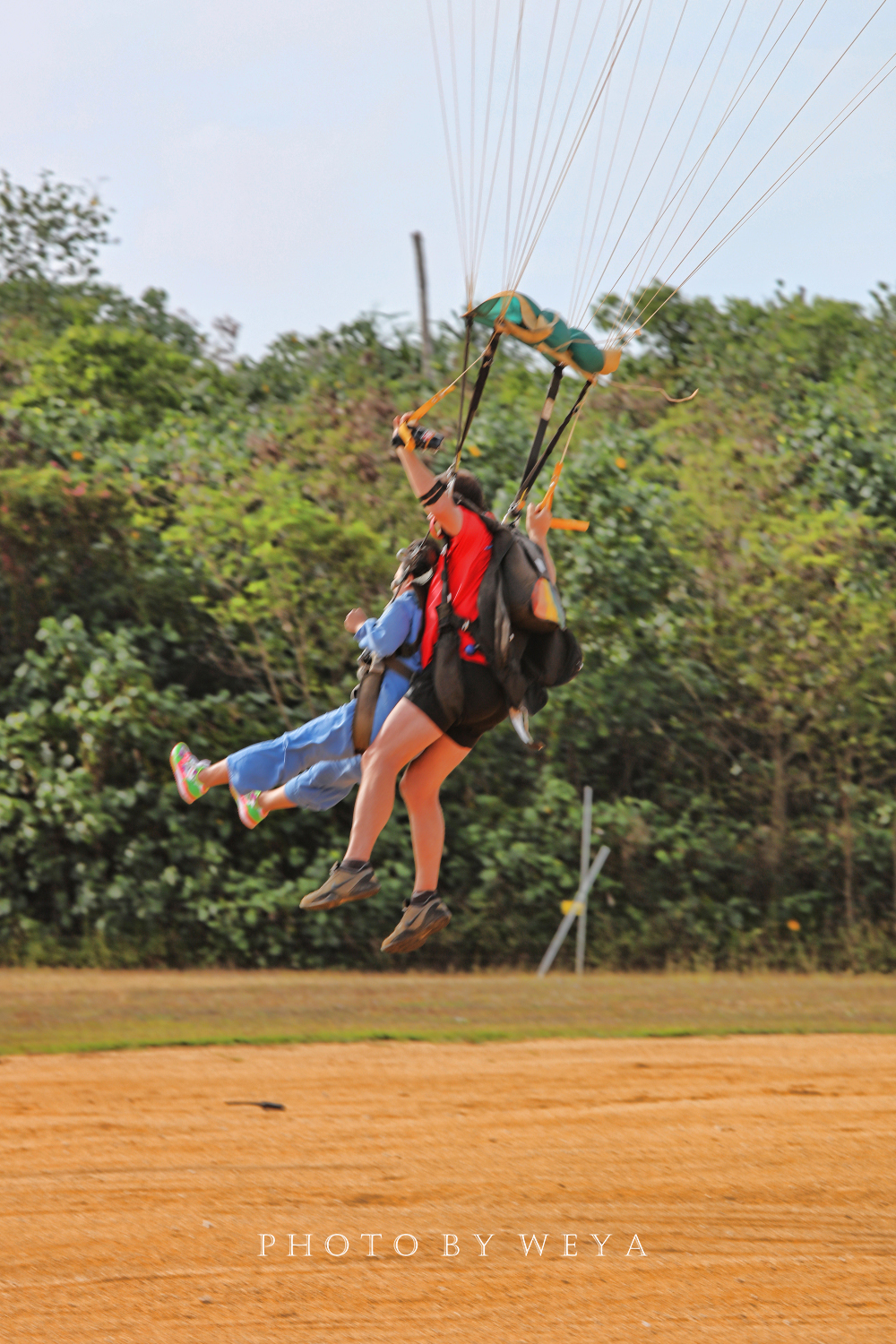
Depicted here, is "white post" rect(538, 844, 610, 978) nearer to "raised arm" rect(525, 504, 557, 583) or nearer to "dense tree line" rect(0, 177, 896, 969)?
"dense tree line" rect(0, 177, 896, 969)

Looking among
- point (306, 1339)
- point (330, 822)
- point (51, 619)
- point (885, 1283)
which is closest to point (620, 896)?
point (330, 822)

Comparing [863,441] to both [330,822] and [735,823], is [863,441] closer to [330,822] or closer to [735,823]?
[735,823]

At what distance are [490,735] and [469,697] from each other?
12.6 m

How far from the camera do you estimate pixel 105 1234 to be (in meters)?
7.27

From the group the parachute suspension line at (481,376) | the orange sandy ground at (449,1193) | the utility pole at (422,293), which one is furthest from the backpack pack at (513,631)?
the utility pole at (422,293)

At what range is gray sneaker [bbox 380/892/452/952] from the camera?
4.74 m

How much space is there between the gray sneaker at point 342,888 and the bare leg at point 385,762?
0.19ft

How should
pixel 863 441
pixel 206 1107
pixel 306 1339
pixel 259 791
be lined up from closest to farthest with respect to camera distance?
pixel 259 791, pixel 306 1339, pixel 206 1107, pixel 863 441

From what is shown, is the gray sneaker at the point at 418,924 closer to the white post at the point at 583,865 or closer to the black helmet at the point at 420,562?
the black helmet at the point at 420,562

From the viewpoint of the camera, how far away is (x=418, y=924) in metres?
4.76

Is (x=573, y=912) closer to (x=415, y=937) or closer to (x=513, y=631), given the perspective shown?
(x=415, y=937)

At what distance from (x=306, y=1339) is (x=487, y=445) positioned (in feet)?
40.8

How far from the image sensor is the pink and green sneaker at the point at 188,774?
5.16 m

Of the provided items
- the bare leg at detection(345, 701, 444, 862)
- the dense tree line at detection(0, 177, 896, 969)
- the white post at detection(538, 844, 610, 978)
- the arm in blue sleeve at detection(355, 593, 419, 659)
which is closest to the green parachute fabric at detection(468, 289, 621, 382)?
the arm in blue sleeve at detection(355, 593, 419, 659)
